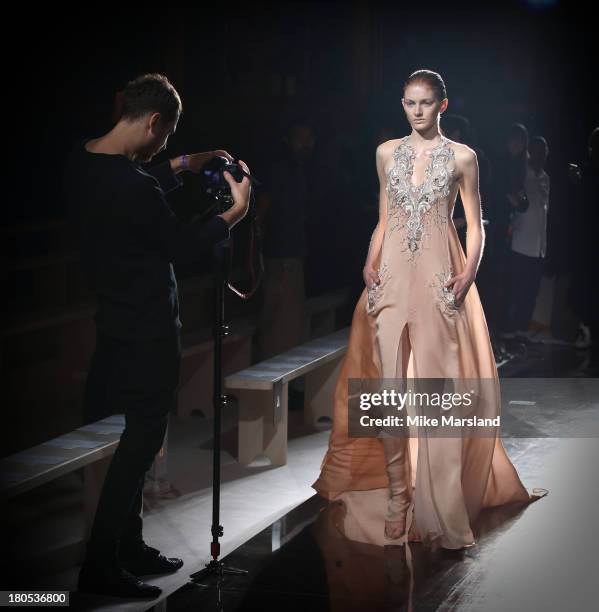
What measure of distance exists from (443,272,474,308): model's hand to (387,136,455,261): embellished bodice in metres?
0.15

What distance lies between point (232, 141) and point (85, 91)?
5.17ft

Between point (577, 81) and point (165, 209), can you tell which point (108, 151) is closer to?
point (165, 209)

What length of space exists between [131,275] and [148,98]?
510mm

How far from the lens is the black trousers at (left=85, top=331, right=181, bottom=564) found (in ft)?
12.4

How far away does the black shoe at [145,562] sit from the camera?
4.05 metres

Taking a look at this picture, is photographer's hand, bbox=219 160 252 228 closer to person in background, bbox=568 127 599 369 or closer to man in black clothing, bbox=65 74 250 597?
man in black clothing, bbox=65 74 250 597

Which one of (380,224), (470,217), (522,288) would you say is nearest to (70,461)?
(380,224)

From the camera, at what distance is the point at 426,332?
4.36m

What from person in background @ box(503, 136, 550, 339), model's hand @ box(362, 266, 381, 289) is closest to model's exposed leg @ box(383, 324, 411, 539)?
model's hand @ box(362, 266, 381, 289)

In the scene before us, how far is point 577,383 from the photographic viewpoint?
736cm

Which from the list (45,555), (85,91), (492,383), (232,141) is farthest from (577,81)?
(45,555)

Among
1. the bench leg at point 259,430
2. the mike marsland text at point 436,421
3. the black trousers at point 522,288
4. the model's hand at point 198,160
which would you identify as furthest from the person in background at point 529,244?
the model's hand at point 198,160

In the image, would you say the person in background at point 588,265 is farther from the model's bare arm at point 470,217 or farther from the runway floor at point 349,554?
the model's bare arm at point 470,217

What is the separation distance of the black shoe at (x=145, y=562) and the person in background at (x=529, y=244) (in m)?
4.71
